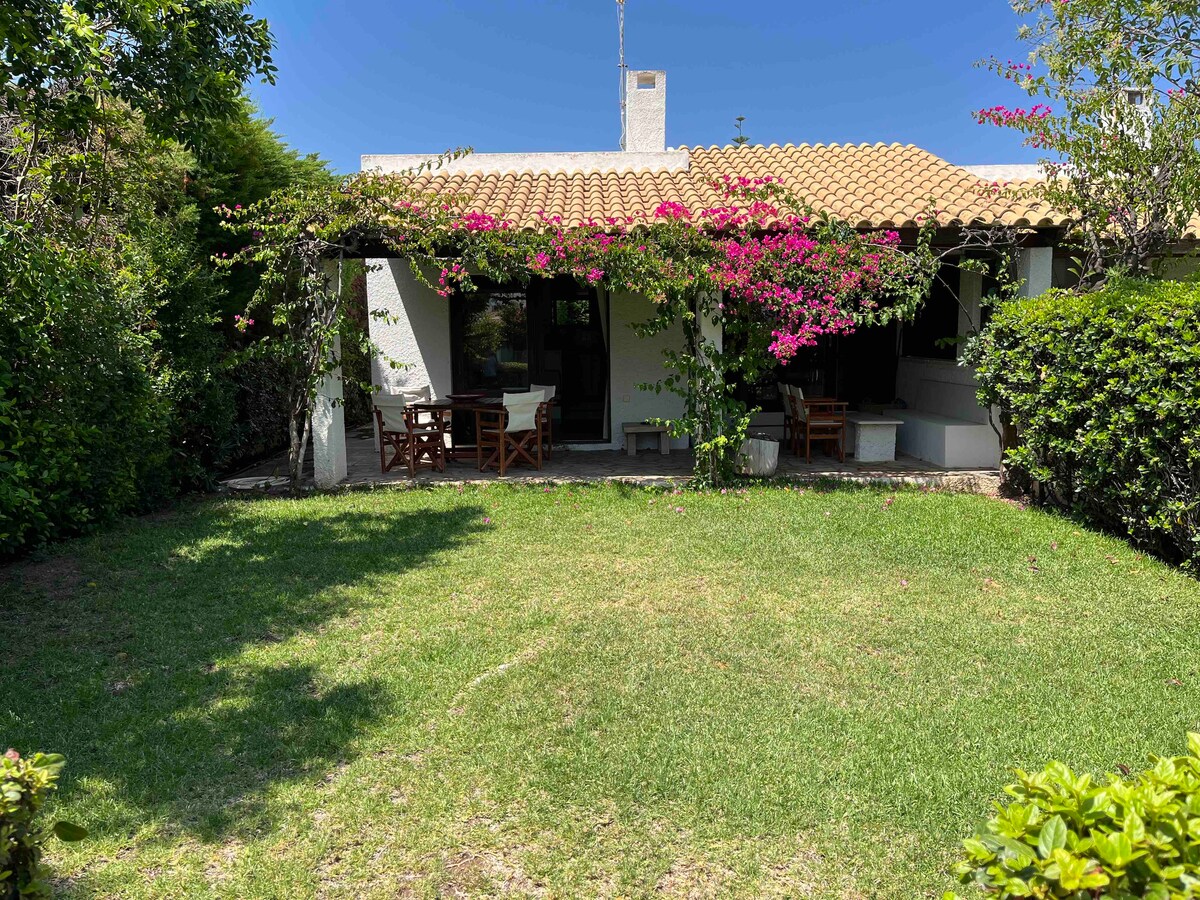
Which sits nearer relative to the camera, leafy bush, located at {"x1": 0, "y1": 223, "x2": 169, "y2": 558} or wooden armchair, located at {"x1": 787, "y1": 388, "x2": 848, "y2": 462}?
leafy bush, located at {"x1": 0, "y1": 223, "x2": 169, "y2": 558}

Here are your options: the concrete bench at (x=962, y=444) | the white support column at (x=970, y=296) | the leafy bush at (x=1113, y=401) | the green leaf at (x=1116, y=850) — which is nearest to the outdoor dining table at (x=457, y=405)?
the concrete bench at (x=962, y=444)

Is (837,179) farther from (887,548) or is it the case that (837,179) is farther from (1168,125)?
(887,548)

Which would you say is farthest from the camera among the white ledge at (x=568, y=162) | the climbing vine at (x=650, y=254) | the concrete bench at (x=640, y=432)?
the concrete bench at (x=640, y=432)

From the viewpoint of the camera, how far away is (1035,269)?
332 inches

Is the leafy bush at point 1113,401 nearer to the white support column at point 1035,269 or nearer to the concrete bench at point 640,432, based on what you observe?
the white support column at point 1035,269

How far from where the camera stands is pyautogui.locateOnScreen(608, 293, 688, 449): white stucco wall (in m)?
11.6

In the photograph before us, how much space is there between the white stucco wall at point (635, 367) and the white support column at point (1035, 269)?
4.65 m

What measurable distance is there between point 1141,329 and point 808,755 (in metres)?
4.46

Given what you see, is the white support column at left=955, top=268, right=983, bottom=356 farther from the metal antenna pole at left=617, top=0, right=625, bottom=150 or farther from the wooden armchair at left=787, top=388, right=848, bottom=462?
the metal antenna pole at left=617, top=0, right=625, bottom=150

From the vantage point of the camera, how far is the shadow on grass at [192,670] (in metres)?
3.15

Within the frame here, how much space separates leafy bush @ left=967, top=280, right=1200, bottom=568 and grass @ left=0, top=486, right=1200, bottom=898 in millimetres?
465

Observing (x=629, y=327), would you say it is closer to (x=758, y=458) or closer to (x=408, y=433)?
(x=758, y=458)

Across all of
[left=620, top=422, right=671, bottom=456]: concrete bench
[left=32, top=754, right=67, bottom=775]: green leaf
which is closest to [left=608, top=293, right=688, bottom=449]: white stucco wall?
[left=620, top=422, right=671, bottom=456]: concrete bench

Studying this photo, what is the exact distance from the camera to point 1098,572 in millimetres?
5730
